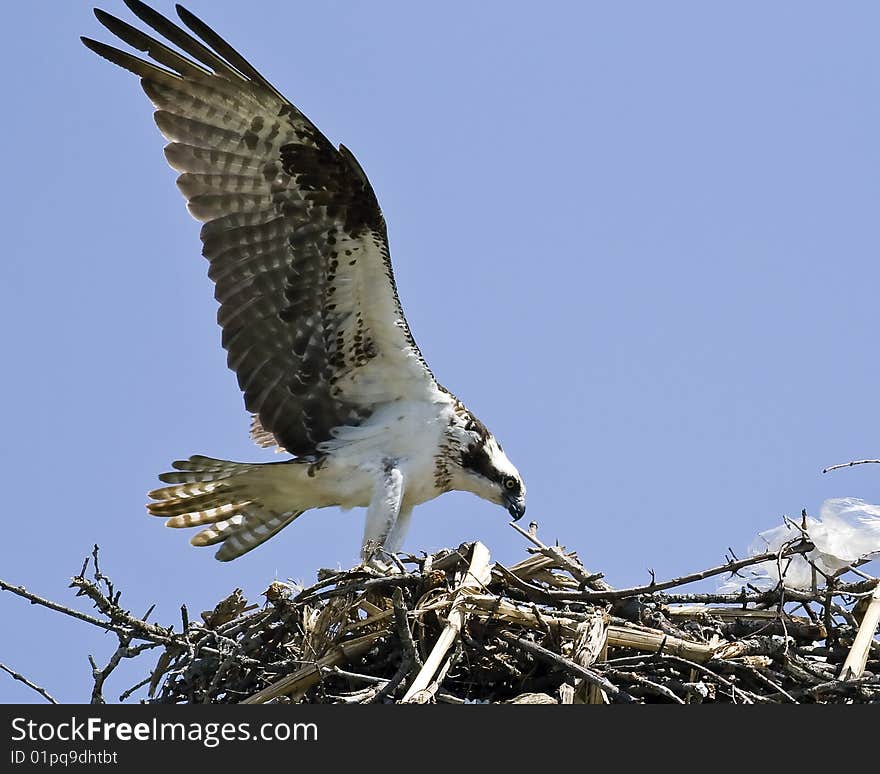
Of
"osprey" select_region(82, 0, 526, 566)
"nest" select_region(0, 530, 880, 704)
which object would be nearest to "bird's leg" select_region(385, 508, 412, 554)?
"osprey" select_region(82, 0, 526, 566)

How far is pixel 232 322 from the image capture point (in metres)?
6.55

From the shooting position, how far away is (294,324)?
6.54 metres

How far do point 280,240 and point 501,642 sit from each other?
2.47 m

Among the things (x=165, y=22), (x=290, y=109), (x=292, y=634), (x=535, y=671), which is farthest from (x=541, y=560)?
(x=165, y=22)

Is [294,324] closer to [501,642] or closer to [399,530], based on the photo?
[399,530]

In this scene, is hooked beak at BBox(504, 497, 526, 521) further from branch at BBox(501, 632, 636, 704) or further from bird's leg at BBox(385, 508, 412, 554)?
branch at BBox(501, 632, 636, 704)

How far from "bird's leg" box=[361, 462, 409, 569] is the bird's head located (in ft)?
1.18

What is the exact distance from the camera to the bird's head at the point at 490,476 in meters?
6.49

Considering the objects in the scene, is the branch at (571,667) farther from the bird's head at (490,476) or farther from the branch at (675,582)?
the bird's head at (490,476)

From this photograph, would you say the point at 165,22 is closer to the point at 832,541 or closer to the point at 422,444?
the point at 422,444

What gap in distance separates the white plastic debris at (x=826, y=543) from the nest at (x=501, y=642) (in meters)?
0.12

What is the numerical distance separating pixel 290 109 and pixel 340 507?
6.12 feet

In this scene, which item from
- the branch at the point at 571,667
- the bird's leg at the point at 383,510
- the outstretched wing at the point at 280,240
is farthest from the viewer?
the outstretched wing at the point at 280,240

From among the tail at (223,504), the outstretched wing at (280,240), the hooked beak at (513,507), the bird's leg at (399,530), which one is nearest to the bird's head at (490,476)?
the hooked beak at (513,507)
